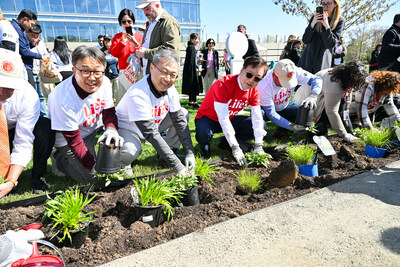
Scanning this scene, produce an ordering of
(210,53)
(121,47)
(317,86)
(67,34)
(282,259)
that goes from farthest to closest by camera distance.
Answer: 1. (67,34)
2. (210,53)
3. (121,47)
4. (317,86)
5. (282,259)

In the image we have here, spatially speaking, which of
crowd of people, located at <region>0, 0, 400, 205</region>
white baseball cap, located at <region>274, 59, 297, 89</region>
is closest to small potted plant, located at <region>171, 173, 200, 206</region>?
crowd of people, located at <region>0, 0, 400, 205</region>

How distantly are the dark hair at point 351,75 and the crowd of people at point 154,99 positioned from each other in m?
0.01

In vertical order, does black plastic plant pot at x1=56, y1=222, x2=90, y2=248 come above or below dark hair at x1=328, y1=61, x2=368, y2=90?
below

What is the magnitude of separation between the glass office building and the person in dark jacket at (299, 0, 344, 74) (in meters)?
22.0

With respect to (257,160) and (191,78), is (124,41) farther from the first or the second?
→ (191,78)

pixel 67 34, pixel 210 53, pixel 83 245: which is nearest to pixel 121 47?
pixel 83 245

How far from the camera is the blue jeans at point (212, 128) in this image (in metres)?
3.59

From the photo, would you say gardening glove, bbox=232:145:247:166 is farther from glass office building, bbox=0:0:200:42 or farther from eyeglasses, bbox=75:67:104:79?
glass office building, bbox=0:0:200:42

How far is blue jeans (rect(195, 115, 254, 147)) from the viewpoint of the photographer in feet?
11.8

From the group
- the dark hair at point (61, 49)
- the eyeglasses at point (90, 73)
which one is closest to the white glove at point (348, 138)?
the eyeglasses at point (90, 73)

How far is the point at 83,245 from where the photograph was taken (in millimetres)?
1809

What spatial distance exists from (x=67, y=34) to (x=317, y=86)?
97.7 feet

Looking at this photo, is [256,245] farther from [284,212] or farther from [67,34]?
[67,34]

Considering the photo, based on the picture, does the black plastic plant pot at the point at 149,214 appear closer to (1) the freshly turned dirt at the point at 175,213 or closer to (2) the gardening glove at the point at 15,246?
(1) the freshly turned dirt at the point at 175,213
